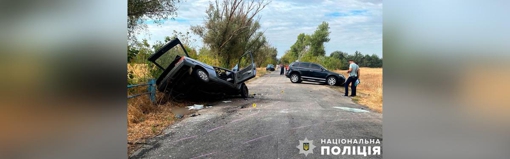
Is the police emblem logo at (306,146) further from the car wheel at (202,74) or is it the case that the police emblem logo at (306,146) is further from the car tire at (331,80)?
the car wheel at (202,74)

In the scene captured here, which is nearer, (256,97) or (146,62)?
(146,62)

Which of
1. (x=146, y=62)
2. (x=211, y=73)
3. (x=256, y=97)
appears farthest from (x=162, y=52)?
(x=256, y=97)

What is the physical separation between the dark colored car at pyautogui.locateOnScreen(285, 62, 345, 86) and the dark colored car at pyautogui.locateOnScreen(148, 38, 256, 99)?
0.92ft

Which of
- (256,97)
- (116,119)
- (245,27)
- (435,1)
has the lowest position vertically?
(116,119)

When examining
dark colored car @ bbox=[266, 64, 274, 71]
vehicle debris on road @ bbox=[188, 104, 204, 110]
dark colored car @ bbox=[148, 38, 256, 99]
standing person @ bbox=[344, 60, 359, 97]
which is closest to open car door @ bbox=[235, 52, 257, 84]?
dark colored car @ bbox=[148, 38, 256, 99]

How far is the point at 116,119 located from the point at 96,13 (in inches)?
29.2

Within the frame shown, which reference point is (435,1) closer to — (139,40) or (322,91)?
(322,91)

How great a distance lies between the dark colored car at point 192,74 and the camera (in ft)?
7.06

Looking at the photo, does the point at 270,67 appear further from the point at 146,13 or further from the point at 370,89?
the point at 146,13

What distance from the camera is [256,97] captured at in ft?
7.47

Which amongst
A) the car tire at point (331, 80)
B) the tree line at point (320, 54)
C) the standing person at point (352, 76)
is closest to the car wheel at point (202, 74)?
the tree line at point (320, 54)

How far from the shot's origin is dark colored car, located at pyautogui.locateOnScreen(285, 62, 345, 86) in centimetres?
221

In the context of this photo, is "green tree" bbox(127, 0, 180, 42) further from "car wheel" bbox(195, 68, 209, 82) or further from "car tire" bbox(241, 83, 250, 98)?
"car tire" bbox(241, 83, 250, 98)

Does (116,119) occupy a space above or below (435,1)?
below
